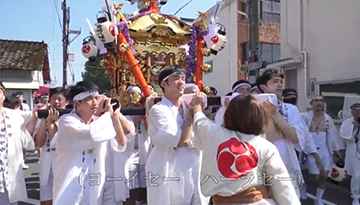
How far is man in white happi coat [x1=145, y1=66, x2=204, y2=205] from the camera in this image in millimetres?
2816

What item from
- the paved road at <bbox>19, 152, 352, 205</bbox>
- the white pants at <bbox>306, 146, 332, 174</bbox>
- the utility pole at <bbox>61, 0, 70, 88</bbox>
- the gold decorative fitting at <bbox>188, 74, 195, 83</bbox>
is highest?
the utility pole at <bbox>61, 0, 70, 88</bbox>

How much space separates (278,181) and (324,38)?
7101mm

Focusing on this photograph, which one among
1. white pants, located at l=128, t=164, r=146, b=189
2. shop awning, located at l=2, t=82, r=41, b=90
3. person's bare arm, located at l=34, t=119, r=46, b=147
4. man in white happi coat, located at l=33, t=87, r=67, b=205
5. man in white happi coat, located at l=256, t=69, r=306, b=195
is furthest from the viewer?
shop awning, located at l=2, t=82, r=41, b=90

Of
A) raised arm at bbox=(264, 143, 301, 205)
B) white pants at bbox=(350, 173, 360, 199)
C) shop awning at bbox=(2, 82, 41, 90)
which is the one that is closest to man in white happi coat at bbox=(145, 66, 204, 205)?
raised arm at bbox=(264, 143, 301, 205)

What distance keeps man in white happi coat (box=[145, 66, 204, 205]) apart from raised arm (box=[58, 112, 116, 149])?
35cm

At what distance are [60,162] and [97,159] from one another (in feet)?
0.96

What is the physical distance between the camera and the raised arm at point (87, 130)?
2.88 meters

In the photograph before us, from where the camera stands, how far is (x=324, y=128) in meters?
5.96

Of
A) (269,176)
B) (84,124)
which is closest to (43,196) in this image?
(84,124)

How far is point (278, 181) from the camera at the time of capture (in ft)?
7.30

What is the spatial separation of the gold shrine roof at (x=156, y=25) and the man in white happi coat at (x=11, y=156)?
2.73 meters

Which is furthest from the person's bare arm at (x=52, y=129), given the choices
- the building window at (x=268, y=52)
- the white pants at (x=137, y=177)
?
the building window at (x=268, y=52)

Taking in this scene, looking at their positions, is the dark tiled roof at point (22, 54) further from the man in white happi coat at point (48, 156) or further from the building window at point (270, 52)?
the man in white happi coat at point (48, 156)

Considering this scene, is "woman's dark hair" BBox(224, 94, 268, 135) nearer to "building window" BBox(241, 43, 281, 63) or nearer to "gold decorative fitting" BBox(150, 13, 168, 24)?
"gold decorative fitting" BBox(150, 13, 168, 24)
